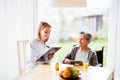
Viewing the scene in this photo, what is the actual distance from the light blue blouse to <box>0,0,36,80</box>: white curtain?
0.65 m

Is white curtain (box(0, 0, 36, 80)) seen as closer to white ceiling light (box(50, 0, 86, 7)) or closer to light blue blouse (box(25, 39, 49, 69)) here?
light blue blouse (box(25, 39, 49, 69))

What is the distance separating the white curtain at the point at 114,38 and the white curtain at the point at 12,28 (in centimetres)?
135

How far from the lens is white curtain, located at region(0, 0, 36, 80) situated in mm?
3867

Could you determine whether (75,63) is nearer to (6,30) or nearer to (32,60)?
(32,60)

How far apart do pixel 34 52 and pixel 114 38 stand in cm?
136

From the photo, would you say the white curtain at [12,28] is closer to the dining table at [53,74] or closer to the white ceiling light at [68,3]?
the dining table at [53,74]

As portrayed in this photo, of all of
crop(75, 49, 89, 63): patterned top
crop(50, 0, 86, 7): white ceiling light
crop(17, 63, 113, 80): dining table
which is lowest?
crop(17, 63, 113, 80): dining table

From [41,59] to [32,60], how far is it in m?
0.13

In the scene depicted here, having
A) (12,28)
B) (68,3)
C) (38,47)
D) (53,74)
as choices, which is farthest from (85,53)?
(12,28)

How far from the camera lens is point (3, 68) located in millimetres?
3930

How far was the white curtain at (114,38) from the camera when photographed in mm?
3916

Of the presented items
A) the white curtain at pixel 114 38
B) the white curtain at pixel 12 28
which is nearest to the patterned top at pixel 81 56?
the white curtain at pixel 114 38

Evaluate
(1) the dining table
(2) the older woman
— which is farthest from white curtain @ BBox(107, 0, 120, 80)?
(1) the dining table

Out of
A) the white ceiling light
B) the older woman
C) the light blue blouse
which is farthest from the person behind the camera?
the older woman
